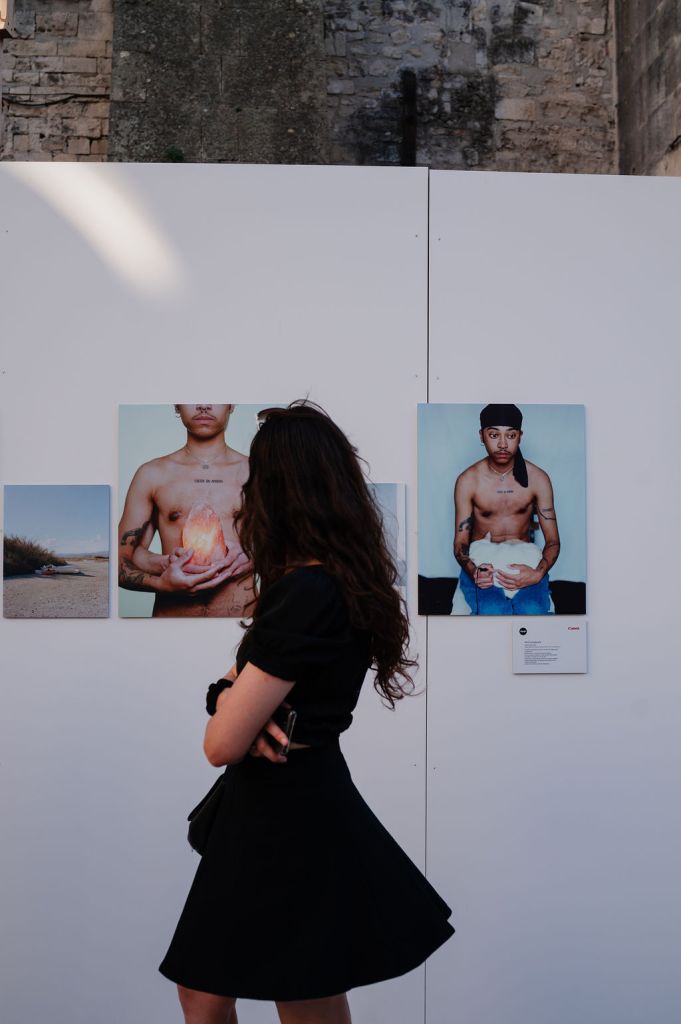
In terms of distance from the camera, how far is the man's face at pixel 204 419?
356 centimetres

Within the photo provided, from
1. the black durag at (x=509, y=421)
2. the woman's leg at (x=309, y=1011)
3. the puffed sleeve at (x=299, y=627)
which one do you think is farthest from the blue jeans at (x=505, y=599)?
the woman's leg at (x=309, y=1011)

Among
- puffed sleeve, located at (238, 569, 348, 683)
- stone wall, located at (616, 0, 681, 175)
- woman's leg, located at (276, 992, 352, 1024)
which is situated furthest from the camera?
stone wall, located at (616, 0, 681, 175)

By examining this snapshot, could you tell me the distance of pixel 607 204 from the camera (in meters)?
3.68

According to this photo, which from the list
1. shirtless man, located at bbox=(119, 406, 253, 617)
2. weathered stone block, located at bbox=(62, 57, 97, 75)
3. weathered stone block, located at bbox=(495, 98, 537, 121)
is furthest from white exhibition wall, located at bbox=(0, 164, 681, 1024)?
weathered stone block, located at bbox=(62, 57, 97, 75)

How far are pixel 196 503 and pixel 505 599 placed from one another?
1.18 meters

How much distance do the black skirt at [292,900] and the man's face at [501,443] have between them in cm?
166

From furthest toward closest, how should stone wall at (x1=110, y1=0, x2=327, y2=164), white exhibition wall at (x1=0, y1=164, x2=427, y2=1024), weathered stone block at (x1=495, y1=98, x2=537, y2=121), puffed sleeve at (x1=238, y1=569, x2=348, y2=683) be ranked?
1. weathered stone block at (x1=495, y1=98, x2=537, y2=121)
2. stone wall at (x1=110, y1=0, x2=327, y2=164)
3. white exhibition wall at (x1=0, y1=164, x2=427, y2=1024)
4. puffed sleeve at (x1=238, y1=569, x2=348, y2=683)

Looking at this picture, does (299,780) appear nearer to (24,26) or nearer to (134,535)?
A: (134,535)

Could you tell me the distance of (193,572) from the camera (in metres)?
3.52

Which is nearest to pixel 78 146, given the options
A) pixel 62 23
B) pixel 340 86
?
pixel 62 23

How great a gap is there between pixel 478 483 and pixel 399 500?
0.98 ft

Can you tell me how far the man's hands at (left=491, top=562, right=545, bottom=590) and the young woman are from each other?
4.66 feet

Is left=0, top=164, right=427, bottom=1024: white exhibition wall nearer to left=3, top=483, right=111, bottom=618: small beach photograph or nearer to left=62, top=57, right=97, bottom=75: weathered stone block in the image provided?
left=3, top=483, right=111, bottom=618: small beach photograph

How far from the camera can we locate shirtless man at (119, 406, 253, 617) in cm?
353
